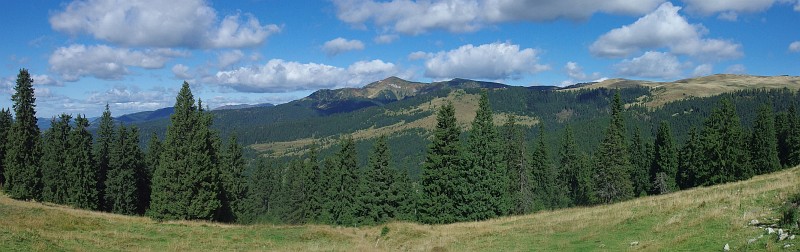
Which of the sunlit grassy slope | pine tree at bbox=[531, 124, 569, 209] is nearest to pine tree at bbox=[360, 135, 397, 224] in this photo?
the sunlit grassy slope

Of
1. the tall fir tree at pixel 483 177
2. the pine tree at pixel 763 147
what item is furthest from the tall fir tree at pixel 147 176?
the pine tree at pixel 763 147

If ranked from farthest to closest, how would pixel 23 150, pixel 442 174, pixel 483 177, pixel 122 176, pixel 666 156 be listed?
pixel 666 156
pixel 122 176
pixel 23 150
pixel 442 174
pixel 483 177

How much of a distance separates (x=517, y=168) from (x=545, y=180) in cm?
2543

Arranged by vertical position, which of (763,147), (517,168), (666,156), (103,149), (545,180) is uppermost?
(103,149)

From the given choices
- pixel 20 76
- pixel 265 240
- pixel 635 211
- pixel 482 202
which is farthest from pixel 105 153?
pixel 635 211

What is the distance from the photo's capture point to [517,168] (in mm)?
75938

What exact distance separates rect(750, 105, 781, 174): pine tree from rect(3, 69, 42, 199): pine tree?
97221mm

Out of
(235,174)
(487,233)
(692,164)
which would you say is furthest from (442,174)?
(692,164)

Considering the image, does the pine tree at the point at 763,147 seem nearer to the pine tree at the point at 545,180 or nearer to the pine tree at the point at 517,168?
the pine tree at the point at 517,168

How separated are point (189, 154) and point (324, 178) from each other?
31.1 meters

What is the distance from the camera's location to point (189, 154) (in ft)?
166

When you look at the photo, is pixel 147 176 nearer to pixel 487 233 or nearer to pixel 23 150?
pixel 23 150

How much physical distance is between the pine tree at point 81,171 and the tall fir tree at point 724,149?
82795mm

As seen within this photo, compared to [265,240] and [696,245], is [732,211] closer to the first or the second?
[696,245]
